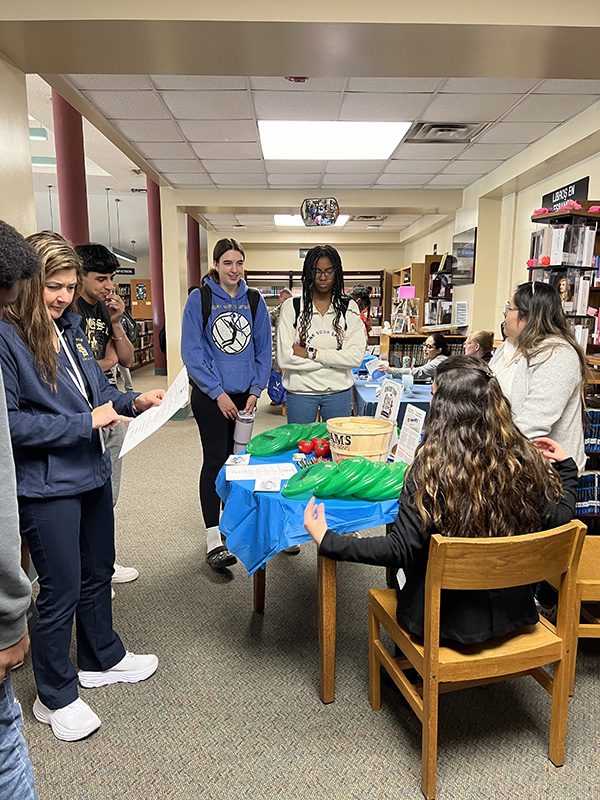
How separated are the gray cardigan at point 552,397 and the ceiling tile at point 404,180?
481 cm

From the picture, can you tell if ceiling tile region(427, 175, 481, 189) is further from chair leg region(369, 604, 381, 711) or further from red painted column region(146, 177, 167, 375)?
chair leg region(369, 604, 381, 711)

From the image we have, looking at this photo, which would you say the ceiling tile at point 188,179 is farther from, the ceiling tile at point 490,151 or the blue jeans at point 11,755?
the blue jeans at point 11,755

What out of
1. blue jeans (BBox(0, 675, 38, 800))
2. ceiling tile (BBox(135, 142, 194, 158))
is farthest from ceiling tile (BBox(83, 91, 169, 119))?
blue jeans (BBox(0, 675, 38, 800))

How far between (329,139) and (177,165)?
1872 millimetres

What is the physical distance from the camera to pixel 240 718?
74.8 inches

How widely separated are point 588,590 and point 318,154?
16.6 ft

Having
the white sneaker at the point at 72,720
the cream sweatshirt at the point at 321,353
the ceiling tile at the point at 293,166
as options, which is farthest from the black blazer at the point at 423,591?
the ceiling tile at the point at 293,166

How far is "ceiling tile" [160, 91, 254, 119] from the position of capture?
162 inches

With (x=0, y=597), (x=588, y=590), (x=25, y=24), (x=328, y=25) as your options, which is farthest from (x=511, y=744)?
(x=25, y=24)

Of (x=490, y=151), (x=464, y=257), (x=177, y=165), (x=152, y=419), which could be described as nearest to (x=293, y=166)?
(x=177, y=165)

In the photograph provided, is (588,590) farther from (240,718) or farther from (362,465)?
(240,718)

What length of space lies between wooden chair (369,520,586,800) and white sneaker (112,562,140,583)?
5.24 ft

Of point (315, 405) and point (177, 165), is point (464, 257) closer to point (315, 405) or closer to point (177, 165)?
point (177, 165)

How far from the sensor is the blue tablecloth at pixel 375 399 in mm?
3646
